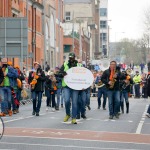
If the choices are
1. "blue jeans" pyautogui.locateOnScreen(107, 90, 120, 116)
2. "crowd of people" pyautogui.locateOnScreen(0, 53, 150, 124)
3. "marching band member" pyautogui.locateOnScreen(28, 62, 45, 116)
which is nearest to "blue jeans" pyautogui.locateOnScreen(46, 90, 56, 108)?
"crowd of people" pyautogui.locateOnScreen(0, 53, 150, 124)

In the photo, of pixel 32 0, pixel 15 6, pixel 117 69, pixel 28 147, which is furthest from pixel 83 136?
pixel 32 0

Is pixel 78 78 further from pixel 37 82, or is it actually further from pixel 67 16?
pixel 67 16

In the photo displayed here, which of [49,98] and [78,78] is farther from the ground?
[78,78]

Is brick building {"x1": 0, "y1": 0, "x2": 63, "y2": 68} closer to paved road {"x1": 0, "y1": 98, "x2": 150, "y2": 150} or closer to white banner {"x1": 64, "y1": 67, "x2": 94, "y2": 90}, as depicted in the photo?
white banner {"x1": 64, "y1": 67, "x2": 94, "y2": 90}

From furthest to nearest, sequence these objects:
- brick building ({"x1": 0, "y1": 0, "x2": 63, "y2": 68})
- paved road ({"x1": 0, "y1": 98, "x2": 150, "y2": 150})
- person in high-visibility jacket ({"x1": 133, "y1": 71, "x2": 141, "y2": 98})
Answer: brick building ({"x1": 0, "y1": 0, "x2": 63, "y2": 68}) → person in high-visibility jacket ({"x1": 133, "y1": 71, "x2": 141, "y2": 98}) → paved road ({"x1": 0, "y1": 98, "x2": 150, "y2": 150})

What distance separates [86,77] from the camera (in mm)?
19641

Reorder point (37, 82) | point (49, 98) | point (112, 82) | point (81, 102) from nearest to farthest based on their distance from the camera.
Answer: point (81, 102) → point (112, 82) → point (37, 82) → point (49, 98)

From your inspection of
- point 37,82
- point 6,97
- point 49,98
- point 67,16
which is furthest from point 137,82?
point 67,16

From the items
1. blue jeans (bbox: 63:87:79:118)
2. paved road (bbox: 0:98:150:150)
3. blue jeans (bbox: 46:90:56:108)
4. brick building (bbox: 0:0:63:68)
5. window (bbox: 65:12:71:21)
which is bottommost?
paved road (bbox: 0:98:150:150)

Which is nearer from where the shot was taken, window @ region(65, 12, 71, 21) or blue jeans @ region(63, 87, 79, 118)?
blue jeans @ region(63, 87, 79, 118)

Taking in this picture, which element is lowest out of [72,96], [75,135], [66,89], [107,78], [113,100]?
[75,135]

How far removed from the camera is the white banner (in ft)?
61.9

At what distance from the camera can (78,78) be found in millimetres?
19297

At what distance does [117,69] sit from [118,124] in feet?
9.20
